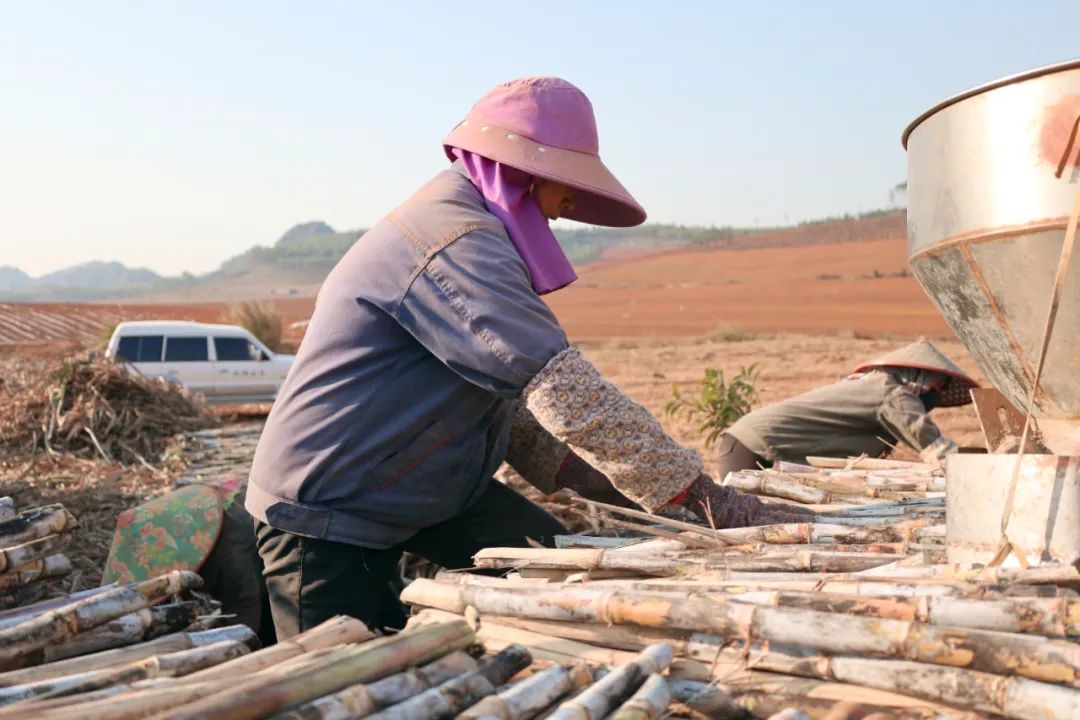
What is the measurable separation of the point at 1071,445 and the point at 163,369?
11.9 m

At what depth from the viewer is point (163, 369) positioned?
12703mm

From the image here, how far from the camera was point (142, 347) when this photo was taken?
12867mm

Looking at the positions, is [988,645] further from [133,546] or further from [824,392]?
[824,392]

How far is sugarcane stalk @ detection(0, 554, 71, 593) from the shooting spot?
7.45ft

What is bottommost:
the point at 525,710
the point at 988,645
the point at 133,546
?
the point at 133,546

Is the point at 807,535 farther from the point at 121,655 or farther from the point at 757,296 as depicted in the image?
the point at 757,296

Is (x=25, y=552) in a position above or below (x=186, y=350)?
below

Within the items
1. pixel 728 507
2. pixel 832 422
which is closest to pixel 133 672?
pixel 728 507

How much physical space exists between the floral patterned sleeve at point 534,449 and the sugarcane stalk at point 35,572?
1.26 meters

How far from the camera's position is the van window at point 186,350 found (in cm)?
1284

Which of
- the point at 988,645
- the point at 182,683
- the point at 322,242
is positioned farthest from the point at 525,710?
the point at 322,242

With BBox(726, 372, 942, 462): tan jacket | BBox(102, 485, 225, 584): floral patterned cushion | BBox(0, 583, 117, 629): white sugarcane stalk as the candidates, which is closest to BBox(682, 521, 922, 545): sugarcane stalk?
BBox(0, 583, 117, 629): white sugarcane stalk

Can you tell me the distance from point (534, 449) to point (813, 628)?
5.32 ft

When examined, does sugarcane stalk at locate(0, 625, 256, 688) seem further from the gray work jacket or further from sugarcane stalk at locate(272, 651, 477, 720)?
the gray work jacket
